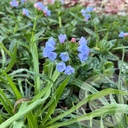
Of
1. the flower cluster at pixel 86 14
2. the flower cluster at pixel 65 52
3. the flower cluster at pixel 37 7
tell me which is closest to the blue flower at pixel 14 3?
the flower cluster at pixel 37 7

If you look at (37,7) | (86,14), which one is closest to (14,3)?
(37,7)

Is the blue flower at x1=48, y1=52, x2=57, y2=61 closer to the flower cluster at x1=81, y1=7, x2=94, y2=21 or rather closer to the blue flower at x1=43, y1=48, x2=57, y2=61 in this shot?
the blue flower at x1=43, y1=48, x2=57, y2=61

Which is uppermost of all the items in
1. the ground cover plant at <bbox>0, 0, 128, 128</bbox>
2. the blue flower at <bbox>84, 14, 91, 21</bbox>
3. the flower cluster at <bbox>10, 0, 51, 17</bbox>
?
the flower cluster at <bbox>10, 0, 51, 17</bbox>

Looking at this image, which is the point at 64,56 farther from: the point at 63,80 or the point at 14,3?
the point at 14,3

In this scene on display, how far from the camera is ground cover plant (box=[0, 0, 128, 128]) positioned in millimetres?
1509

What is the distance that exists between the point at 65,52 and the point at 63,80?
20 cm

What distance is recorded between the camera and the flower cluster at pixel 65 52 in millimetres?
1544

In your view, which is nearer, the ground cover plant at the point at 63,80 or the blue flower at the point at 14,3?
the ground cover plant at the point at 63,80

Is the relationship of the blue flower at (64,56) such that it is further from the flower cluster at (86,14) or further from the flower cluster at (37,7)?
the flower cluster at (86,14)

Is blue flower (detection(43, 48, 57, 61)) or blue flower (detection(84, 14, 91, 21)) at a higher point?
blue flower (detection(84, 14, 91, 21))

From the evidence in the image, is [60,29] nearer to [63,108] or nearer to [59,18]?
[59,18]

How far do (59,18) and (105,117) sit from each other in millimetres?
1102

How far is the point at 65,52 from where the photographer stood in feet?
5.07

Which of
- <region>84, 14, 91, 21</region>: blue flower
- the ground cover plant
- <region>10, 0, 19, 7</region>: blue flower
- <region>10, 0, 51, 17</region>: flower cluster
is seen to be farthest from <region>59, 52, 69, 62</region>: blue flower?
<region>10, 0, 19, 7</region>: blue flower
